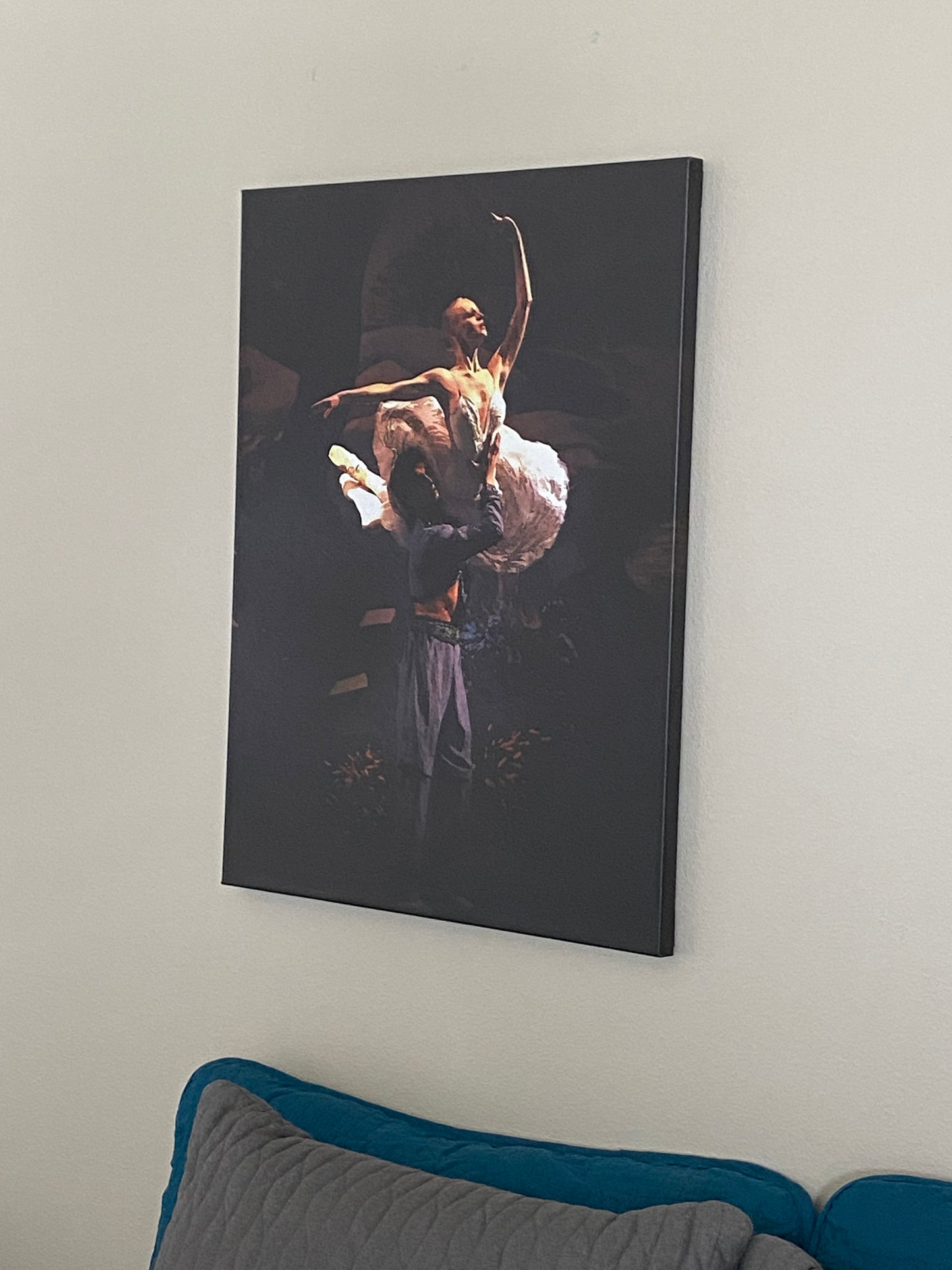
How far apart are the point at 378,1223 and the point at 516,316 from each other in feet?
3.35

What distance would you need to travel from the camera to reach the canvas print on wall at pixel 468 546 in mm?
1731

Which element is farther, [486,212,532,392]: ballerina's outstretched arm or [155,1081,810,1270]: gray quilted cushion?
[486,212,532,392]: ballerina's outstretched arm

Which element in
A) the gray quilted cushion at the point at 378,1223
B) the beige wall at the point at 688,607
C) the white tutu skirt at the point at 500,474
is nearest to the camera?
the gray quilted cushion at the point at 378,1223

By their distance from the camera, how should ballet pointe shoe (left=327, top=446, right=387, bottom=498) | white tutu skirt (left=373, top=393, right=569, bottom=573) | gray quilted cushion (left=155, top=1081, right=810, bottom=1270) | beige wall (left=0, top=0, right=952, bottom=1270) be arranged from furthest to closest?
ballet pointe shoe (left=327, top=446, right=387, bottom=498), white tutu skirt (left=373, top=393, right=569, bottom=573), beige wall (left=0, top=0, right=952, bottom=1270), gray quilted cushion (left=155, top=1081, right=810, bottom=1270)

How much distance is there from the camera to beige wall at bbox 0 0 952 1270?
1633mm

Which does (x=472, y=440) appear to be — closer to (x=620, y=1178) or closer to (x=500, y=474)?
(x=500, y=474)

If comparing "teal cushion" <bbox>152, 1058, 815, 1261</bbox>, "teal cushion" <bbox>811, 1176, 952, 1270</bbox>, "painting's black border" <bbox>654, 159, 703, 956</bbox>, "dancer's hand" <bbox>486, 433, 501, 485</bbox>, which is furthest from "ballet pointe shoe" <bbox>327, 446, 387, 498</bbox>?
"teal cushion" <bbox>811, 1176, 952, 1270</bbox>

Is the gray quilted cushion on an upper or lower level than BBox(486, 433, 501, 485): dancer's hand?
lower

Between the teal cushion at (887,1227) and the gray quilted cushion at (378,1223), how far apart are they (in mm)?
85

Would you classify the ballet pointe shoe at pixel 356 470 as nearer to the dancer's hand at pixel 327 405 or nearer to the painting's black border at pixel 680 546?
the dancer's hand at pixel 327 405

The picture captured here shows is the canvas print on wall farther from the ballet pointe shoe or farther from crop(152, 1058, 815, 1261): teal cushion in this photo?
crop(152, 1058, 815, 1261): teal cushion

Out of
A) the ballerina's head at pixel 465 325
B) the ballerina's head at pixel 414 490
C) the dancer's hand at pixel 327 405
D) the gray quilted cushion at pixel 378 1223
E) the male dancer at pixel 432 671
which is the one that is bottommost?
the gray quilted cushion at pixel 378 1223

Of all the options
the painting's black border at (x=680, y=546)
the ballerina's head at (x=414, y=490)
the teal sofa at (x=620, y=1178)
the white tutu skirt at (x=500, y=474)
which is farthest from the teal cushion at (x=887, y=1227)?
the ballerina's head at (x=414, y=490)

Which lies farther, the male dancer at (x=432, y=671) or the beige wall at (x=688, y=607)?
the male dancer at (x=432, y=671)
